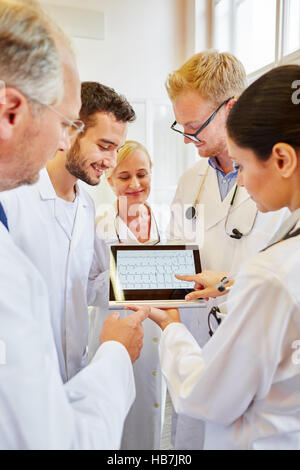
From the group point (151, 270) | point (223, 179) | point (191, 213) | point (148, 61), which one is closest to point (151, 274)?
point (151, 270)

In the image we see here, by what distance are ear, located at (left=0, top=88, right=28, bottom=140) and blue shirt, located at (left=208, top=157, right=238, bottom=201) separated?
98 centimetres

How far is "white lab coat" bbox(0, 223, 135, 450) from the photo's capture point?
521mm

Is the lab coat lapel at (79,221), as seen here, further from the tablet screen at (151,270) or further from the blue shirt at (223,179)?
the blue shirt at (223,179)

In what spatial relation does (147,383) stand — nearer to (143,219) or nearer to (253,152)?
(143,219)

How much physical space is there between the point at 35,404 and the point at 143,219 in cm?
156

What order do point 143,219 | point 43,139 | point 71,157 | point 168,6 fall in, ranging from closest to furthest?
1. point 43,139
2. point 71,157
3. point 143,219
4. point 168,6

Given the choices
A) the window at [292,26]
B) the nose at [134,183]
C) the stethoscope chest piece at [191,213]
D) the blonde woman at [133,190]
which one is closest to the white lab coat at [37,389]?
the stethoscope chest piece at [191,213]

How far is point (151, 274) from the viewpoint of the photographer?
1168 millimetres

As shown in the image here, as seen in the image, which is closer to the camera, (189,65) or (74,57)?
(74,57)

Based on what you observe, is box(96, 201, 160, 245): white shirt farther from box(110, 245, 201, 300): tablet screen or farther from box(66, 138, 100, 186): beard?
box(110, 245, 201, 300): tablet screen

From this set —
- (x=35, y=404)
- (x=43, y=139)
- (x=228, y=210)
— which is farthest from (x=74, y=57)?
(x=228, y=210)

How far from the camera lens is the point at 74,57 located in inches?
31.9

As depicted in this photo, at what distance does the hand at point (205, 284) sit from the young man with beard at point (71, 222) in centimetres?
40

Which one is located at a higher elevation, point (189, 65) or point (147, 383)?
point (189, 65)
